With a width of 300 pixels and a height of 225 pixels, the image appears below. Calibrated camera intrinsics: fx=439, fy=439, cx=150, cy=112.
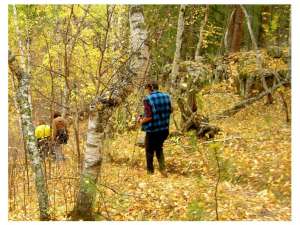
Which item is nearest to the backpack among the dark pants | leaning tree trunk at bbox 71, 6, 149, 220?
the dark pants

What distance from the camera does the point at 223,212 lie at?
21.2 feet

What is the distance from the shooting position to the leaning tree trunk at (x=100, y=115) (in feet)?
20.3

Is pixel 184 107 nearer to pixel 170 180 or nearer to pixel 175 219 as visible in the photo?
pixel 170 180

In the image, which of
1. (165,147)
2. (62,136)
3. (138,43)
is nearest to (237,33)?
(165,147)

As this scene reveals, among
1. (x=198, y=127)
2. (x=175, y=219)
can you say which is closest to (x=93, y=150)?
(x=175, y=219)

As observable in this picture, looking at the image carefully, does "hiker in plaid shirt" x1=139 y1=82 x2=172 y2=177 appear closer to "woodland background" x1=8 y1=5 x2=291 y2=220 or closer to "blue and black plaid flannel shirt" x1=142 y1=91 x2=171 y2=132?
"blue and black plaid flannel shirt" x1=142 y1=91 x2=171 y2=132

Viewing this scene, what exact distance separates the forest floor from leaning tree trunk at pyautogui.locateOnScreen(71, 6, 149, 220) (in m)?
0.27

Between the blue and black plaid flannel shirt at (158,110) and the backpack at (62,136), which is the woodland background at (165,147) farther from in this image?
the blue and black plaid flannel shirt at (158,110)

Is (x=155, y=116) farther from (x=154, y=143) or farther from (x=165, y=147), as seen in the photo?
(x=165, y=147)

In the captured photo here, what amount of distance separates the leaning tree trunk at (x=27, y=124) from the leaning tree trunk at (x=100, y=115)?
0.51 meters

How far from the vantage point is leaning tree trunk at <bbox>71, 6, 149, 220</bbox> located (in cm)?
619

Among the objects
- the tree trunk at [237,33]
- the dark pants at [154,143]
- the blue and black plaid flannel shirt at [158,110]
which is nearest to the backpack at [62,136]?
the dark pants at [154,143]
